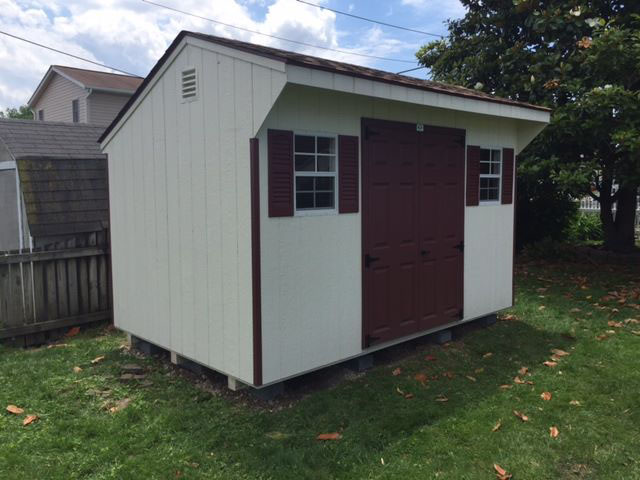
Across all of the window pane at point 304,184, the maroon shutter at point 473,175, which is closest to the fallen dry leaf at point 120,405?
the window pane at point 304,184

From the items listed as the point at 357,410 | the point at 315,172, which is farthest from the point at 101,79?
the point at 357,410

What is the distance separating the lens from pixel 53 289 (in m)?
6.72

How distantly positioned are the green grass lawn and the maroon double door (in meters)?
0.48

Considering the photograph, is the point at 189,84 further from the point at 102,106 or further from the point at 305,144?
the point at 102,106

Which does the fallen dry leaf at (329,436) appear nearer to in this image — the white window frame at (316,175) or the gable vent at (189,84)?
the white window frame at (316,175)

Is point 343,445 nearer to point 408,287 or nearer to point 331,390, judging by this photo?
point 331,390

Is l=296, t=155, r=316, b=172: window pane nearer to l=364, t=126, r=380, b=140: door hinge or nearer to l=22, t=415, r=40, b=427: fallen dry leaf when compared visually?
l=364, t=126, r=380, b=140: door hinge

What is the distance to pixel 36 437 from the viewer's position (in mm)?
4035

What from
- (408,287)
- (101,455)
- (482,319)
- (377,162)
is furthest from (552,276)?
(101,455)

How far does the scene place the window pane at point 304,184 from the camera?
4.63m

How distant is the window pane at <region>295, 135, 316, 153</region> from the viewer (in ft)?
15.0

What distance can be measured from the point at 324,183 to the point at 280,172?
598 millimetres

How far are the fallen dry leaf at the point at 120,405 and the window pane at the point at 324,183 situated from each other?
2452 mm

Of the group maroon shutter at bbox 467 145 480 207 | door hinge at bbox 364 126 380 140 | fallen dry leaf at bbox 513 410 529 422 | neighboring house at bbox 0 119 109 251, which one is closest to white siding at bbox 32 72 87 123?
neighboring house at bbox 0 119 109 251
